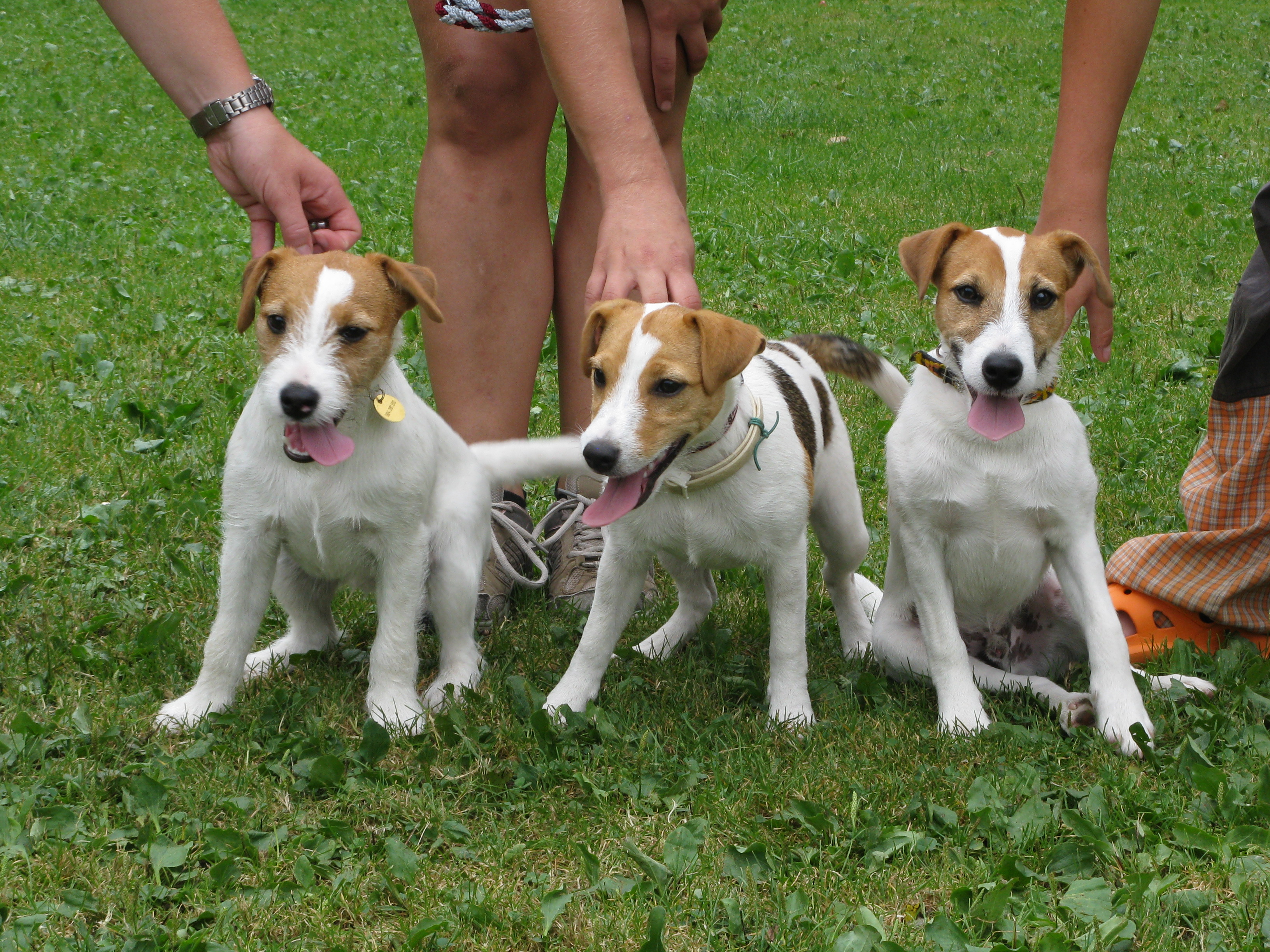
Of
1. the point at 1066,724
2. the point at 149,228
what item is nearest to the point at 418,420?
the point at 1066,724

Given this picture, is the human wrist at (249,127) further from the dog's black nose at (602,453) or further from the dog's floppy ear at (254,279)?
the dog's black nose at (602,453)

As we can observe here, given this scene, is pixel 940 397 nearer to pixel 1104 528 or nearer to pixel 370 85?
pixel 1104 528

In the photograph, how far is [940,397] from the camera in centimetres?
349

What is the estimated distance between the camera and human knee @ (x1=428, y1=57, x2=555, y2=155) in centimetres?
393

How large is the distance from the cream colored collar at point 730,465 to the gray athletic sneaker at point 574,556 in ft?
3.31

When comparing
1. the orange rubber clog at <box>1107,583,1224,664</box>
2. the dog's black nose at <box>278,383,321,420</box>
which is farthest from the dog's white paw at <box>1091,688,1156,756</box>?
the dog's black nose at <box>278,383,321,420</box>

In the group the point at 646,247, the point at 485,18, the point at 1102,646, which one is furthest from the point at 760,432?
the point at 485,18

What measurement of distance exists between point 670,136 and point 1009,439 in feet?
5.95

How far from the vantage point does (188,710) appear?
353 centimetres

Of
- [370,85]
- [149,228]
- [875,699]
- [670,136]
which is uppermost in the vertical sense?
[670,136]

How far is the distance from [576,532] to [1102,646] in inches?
76.1

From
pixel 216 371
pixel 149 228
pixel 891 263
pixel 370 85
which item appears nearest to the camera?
pixel 216 371

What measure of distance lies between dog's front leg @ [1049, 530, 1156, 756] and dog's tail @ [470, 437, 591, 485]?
1465mm

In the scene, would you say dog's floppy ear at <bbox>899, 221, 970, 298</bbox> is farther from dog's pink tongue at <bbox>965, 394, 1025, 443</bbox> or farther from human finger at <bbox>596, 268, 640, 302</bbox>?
human finger at <bbox>596, 268, 640, 302</bbox>
